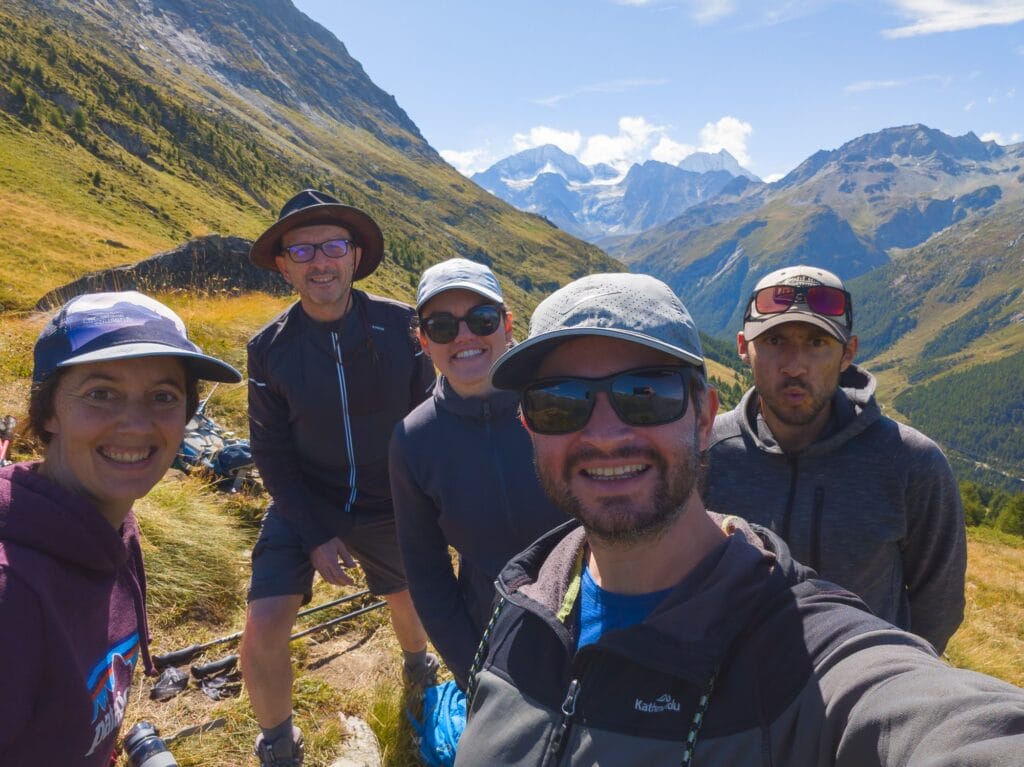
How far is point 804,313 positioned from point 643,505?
2048mm

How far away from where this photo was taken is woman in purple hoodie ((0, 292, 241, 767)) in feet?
6.03

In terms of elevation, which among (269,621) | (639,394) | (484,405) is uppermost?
(639,394)

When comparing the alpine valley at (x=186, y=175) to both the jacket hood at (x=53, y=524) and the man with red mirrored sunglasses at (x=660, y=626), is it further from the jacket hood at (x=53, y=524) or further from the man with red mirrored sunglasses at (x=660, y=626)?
the man with red mirrored sunglasses at (x=660, y=626)

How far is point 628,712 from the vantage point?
1.59 meters

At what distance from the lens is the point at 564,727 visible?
168 cm

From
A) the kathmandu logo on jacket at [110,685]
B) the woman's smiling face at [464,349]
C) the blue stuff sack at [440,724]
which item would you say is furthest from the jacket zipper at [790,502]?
the kathmandu logo on jacket at [110,685]

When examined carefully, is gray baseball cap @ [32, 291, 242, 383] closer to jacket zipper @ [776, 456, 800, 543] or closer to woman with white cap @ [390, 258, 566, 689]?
woman with white cap @ [390, 258, 566, 689]

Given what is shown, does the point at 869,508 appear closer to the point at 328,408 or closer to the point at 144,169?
the point at 328,408

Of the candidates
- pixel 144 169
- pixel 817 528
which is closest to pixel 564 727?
pixel 817 528

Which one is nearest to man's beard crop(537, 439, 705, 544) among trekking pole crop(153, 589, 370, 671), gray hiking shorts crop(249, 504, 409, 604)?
gray hiking shorts crop(249, 504, 409, 604)

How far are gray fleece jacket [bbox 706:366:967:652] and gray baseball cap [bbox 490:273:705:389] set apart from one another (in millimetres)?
1590

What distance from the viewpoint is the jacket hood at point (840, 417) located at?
3141 millimetres

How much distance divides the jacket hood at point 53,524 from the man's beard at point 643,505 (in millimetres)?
1620

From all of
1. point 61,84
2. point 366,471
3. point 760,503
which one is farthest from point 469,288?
point 61,84
